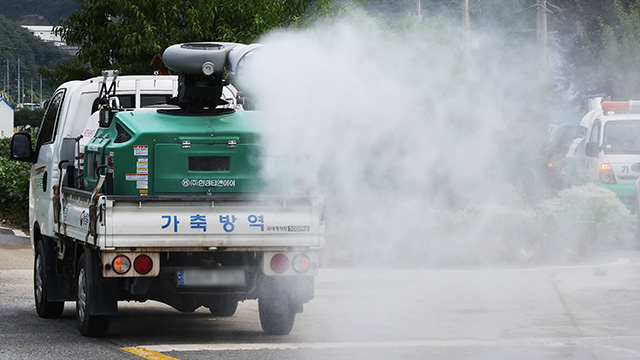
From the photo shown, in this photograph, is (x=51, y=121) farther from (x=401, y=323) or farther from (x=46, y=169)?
(x=401, y=323)

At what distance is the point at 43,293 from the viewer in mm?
10773

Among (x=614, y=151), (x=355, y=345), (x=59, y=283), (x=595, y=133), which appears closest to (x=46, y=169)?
(x=59, y=283)

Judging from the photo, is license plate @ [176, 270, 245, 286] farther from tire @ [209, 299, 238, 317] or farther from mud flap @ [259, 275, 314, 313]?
tire @ [209, 299, 238, 317]

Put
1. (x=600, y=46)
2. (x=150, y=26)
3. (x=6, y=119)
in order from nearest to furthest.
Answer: (x=150, y=26) < (x=600, y=46) < (x=6, y=119)

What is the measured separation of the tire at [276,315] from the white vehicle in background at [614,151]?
37.3 ft

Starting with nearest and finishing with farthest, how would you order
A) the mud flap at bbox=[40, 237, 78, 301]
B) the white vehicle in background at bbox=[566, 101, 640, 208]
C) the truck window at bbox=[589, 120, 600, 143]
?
the mud flap at bbox=[40, 237, 78, 301] < the white vehicle in background at bbox=[566, 101, 640, 208] < the truck window at bbox=[589, 120, 600, 143]

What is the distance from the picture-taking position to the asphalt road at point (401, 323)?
28.8 feet

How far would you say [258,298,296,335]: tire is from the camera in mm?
9320

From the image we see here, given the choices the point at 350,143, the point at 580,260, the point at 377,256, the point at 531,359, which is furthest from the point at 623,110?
the point at 531,359

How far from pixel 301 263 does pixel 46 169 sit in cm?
333

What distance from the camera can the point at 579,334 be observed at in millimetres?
9609

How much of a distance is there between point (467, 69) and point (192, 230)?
Answer: 3559 millimetres

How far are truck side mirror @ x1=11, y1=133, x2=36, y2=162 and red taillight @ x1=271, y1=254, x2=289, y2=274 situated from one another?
3519 millimetres

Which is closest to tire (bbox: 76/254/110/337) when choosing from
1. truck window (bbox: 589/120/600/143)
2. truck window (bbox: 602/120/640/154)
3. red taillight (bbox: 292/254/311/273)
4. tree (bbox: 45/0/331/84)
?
red taillight (bbox: 292/254/311/273)
